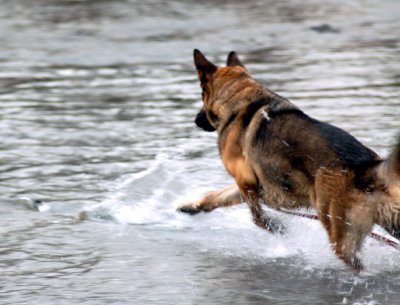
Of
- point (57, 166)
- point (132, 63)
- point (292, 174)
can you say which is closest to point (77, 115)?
point (57, 166)

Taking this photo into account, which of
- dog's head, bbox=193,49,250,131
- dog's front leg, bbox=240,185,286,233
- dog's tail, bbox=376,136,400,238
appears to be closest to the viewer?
dog's tail, bbox=376,136,400,238

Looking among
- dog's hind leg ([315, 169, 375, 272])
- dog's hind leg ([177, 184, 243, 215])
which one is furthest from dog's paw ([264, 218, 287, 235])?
dog's hind leg ([315, 169, 375, 272])

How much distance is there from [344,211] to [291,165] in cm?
71

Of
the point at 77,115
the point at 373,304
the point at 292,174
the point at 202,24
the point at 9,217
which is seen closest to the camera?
the point at 373,304

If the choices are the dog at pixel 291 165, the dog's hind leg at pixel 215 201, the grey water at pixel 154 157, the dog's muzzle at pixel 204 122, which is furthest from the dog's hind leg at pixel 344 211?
the dog's muzzle at pixel 204 122

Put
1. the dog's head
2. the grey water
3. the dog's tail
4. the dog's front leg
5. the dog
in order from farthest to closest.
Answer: the dog's head
the dog's front leg
the grey water
the dog
the dog's tail

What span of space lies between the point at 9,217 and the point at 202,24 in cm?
1517

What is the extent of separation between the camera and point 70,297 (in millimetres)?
6438

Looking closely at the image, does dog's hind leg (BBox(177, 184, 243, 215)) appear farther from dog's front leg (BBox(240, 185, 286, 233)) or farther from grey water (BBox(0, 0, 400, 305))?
dog's front leg (BBox(240, 185, 286, 233))

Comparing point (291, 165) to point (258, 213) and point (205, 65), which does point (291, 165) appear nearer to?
point (258, 213)

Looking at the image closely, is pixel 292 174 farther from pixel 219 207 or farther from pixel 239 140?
pixel 219 207

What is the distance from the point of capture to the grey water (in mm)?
6781

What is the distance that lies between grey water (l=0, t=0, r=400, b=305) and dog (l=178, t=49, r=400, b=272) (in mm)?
334

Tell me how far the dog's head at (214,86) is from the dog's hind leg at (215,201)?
52cm
